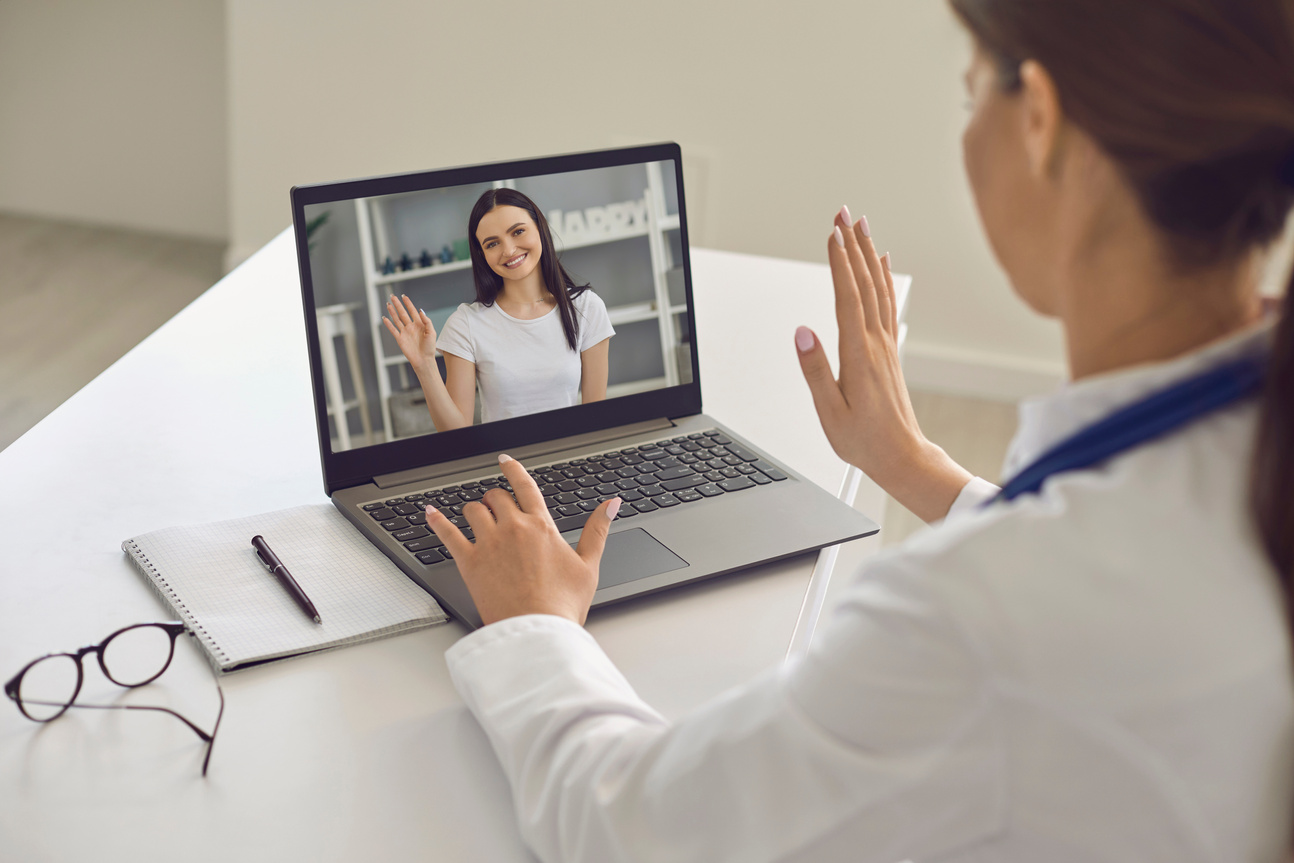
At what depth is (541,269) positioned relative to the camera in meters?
1.03

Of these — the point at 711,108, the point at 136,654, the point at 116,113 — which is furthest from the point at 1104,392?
the point at 116,113

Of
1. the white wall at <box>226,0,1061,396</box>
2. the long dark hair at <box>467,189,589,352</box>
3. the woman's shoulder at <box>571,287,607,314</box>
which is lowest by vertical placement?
the woman's shoulder at <box>571,287,607,314</box>

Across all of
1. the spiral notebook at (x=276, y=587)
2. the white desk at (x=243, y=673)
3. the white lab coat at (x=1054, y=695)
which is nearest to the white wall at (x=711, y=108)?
the white desk at (x=243, y=673)

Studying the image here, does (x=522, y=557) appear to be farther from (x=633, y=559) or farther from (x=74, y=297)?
(x=74, y=297)

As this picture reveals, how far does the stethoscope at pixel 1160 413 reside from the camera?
50 centimetres

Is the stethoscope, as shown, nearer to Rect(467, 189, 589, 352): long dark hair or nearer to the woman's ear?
the woman's ear

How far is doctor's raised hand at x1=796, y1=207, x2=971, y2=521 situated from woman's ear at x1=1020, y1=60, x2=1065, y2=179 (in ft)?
1.38

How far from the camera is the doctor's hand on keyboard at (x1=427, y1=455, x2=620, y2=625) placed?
31.1 inches

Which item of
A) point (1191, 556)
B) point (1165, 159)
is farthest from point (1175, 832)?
point (1165, 159)

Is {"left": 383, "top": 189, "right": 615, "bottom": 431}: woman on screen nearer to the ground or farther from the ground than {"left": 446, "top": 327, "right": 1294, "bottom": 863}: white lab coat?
farther from the ground

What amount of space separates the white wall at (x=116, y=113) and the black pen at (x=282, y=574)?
118 inches

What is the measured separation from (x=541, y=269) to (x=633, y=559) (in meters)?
0.30

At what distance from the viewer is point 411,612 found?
2.79ft

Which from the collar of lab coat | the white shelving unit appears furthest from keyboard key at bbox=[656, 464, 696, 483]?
the collar of lab coat
